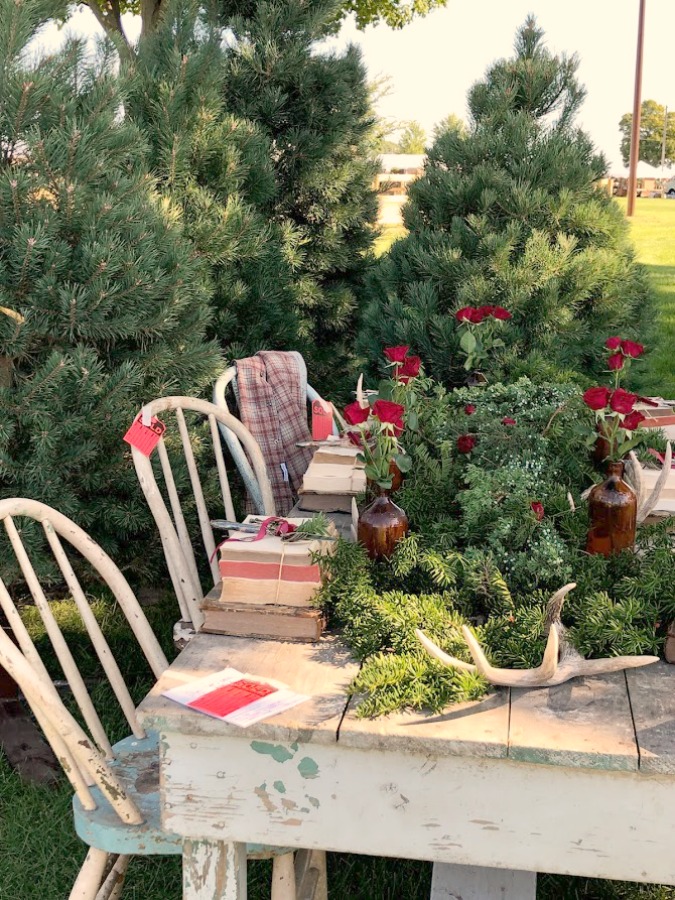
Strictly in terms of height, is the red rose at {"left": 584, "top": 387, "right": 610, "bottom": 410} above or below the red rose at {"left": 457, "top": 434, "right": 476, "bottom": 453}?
above

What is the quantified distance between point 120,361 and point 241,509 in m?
1.36

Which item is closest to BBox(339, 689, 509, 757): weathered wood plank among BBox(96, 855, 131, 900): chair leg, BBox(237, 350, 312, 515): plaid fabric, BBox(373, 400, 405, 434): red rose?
BBox(373, 400, 405, 434): red rose

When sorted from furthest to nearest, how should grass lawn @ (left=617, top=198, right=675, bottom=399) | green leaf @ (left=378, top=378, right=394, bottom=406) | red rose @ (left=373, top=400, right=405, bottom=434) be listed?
1. grass lawn @ (left=617, top=198, right=675, bottom=399)
2. green leaf @ (left=378, top=378, right=394, bottom=406)
3. red rose @ (left=373, top=400, right=405, bottom=434)

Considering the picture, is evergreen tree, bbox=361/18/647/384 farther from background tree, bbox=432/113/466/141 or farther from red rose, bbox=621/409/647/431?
red rose, bbox=621/409/647/431

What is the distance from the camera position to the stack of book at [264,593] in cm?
168

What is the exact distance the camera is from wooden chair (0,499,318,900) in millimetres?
1613

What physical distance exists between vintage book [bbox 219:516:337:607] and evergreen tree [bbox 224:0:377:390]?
9.74 feet

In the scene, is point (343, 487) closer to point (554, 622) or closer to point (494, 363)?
point (554, 622)

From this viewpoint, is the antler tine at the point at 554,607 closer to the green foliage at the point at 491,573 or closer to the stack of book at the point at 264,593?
the green foliage at the point at 491,573

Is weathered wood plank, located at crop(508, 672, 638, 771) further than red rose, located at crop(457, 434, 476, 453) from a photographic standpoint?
No

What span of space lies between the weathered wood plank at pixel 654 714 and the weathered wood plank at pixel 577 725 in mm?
13

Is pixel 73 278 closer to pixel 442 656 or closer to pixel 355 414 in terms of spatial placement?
pixel 355 414

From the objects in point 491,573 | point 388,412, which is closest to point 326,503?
point 388,412

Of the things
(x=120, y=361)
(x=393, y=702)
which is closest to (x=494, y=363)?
(x=120, y=361)
